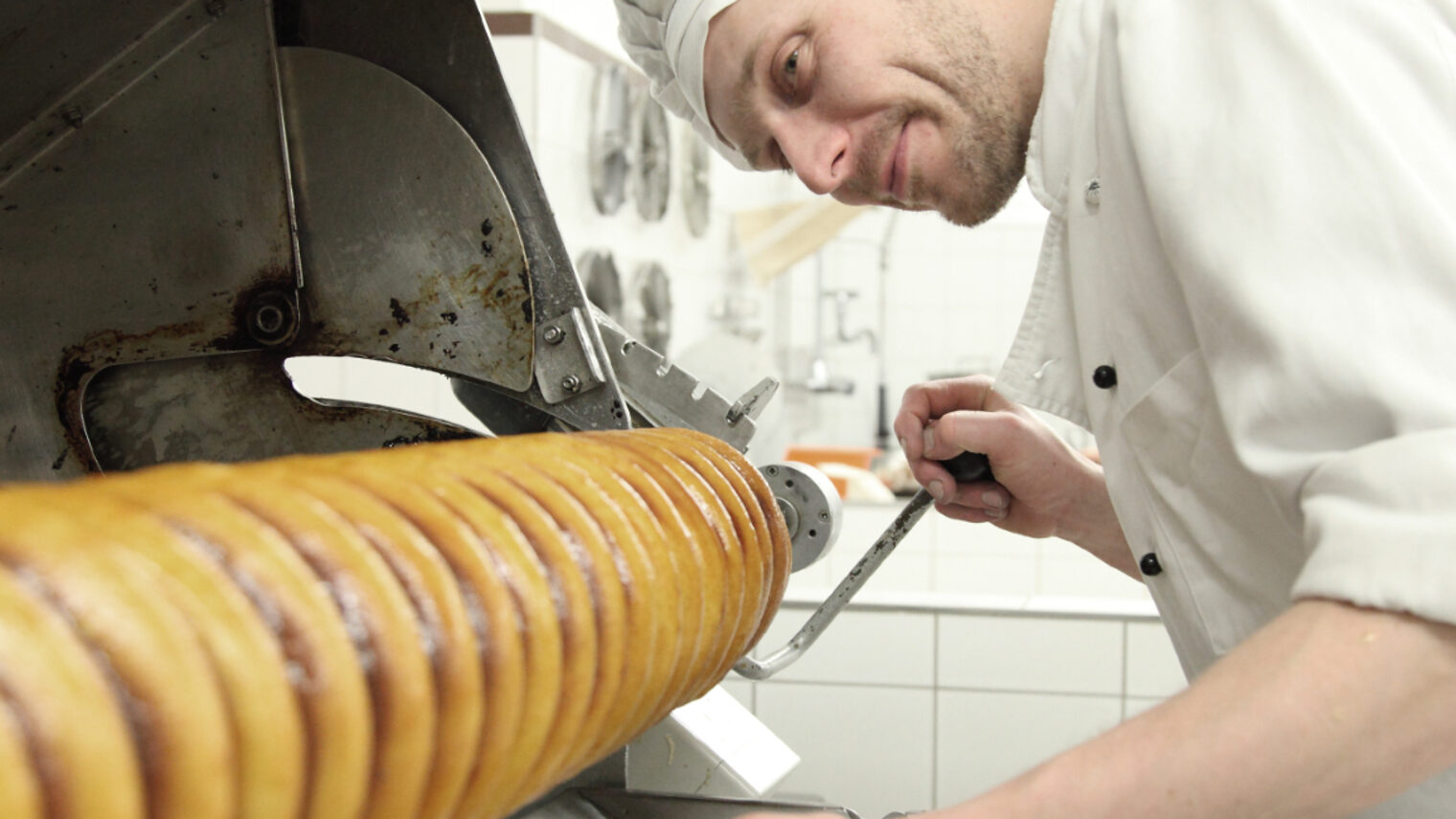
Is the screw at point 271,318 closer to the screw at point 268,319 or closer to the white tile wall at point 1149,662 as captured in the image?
the screw at point 268,319

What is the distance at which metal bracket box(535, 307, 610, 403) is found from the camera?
0.91 m

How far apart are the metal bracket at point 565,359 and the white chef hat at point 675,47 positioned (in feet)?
1.36

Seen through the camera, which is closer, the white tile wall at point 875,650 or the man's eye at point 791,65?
the man's eye at point 791,65

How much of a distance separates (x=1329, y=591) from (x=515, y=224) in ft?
2.18

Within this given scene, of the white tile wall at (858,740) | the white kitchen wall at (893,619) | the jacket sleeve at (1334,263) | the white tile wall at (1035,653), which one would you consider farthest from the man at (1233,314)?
the white tile wall at (858,740)

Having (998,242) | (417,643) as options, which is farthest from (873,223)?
(417,643)

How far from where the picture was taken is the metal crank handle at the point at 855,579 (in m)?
1.08

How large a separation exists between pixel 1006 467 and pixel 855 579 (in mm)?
278

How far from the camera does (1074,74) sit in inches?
36.3

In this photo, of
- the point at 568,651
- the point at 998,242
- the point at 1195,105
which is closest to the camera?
the point at 568,651

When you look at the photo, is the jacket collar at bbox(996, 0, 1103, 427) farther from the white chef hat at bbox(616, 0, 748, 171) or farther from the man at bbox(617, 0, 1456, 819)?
the white chef hat at bbox(616, 0, 748, 171)

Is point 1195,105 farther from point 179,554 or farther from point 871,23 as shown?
point 179,554

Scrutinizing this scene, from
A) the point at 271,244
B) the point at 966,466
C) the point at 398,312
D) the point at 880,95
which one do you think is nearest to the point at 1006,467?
the point at 966,466

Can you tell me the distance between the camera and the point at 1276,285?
65 centimetres
